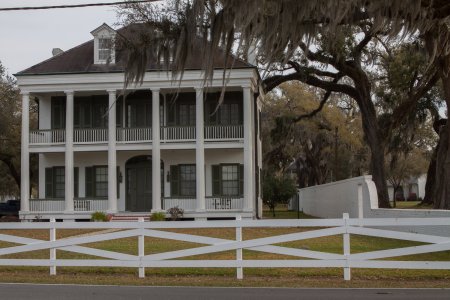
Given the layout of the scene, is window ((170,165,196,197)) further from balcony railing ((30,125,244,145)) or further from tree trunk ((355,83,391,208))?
tree trunk ((355,83,391,208))

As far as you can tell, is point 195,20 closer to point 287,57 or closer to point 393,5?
point 287,57

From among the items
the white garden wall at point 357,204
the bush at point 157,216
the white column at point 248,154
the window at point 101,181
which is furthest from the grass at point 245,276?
the window at point 101,181

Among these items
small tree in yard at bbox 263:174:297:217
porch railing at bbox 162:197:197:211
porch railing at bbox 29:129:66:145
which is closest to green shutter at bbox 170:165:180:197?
porch railing at bbox 162:197:197:211

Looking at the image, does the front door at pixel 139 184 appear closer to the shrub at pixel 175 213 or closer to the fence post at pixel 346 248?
the shrub at pixel 175 213

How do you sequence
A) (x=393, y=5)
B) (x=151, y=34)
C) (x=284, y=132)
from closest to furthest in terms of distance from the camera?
1. (x=393, y=5)
2. (x=151, y=34)
3. (x=284, y=132)

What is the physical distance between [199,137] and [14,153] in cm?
1566

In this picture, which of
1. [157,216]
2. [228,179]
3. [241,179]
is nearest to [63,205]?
[157,216]

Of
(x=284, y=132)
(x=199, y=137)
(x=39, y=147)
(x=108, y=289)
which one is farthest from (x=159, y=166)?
(x=108, y=289)

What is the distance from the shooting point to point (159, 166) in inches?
1118

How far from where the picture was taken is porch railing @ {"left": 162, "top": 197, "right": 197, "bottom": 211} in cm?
2898

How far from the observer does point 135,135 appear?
2947 centimetres

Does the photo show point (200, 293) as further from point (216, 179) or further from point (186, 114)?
point (186, 114)

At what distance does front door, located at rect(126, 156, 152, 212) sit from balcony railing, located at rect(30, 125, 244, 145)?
1.72m

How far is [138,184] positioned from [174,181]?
1908mm
